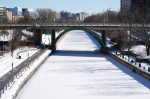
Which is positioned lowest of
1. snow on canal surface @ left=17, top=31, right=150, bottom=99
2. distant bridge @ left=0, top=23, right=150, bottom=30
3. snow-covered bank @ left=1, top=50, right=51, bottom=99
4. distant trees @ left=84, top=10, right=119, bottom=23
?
snow on canal surface @ left=17, top=31, right=150, bottom=99

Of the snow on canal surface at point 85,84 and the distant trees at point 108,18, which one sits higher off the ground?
the distant trees at point 108,18

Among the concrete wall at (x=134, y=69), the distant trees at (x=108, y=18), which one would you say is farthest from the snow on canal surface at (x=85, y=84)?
the distant trees at (x=108, y=18)

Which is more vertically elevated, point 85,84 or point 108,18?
point 108,18

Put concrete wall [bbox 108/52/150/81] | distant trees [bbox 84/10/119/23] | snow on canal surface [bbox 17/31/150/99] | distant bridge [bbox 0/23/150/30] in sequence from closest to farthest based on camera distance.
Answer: snow on canal surface [bbox 17/31/150/99] → concrete wall [bbox 108/52/150/81] → distant bridge [bbox 0/23/150/30] → distant trees [bbox 84/10/119/23]

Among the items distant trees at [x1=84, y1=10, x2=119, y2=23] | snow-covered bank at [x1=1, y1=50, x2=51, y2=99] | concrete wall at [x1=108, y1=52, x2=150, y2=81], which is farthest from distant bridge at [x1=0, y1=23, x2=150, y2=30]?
snow-covered bank at [x1=1, y1=50, x2=51, y2=99]

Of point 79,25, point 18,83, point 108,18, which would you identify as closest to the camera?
point 18,83

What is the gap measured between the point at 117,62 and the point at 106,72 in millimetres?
7840

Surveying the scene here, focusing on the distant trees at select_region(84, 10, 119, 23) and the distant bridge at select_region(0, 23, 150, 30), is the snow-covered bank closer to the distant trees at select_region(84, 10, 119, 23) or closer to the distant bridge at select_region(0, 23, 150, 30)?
the distant bridge at select_region(0, 23, 150, 30)

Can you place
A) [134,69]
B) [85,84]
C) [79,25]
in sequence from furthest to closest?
[79,25] → [134,69] → [85,84]

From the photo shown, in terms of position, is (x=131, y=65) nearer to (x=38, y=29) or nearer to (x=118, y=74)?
(x=118, y=74)

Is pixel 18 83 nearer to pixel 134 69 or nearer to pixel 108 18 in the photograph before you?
pixel 134 69

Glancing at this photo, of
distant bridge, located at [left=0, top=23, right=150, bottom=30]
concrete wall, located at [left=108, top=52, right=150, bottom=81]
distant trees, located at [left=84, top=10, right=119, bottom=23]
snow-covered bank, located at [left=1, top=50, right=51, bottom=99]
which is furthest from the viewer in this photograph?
distant trees, located at [left=84, top=10, right=119, bottom=23]

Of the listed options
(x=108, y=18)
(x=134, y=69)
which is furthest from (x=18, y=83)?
(x=108, y=18)

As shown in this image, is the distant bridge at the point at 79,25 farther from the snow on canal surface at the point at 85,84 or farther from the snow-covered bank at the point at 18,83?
the snow-covered bank at the point at 18,83
